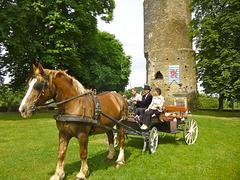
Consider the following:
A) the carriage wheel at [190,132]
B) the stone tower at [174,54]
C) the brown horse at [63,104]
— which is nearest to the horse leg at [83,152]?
the brown horse at [63,104]

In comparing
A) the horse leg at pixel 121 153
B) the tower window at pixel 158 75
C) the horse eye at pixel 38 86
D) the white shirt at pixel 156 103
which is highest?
the tower window at pixel 158 75

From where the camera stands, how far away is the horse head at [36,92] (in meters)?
3.30

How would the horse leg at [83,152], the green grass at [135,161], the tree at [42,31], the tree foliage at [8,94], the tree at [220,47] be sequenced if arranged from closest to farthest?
the horse leg at [83,152]
the green grass at [135,161]
the tree at [42,31]
the tree at [220,47]
the tree foliage at [8,94]

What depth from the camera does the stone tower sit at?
22.4 metres

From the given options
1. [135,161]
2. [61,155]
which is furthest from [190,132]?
[61,155]

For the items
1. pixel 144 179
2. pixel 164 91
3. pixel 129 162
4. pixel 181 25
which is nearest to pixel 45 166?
pixel 129 162

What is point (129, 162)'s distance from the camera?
5031 mm

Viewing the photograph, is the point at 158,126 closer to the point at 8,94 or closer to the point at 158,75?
the point at 158,75

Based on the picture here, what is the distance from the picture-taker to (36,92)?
3414mm

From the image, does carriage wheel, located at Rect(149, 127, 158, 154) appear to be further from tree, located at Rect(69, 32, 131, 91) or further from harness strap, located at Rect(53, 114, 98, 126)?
tree, located at Rect(69, 32, 131, 91)

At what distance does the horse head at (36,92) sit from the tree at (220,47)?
52.7 feet

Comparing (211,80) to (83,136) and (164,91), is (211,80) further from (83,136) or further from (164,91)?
(83,136)

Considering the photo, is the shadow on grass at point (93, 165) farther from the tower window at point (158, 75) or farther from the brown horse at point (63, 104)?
the tower window at point (158, 75)

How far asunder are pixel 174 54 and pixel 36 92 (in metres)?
21.7
